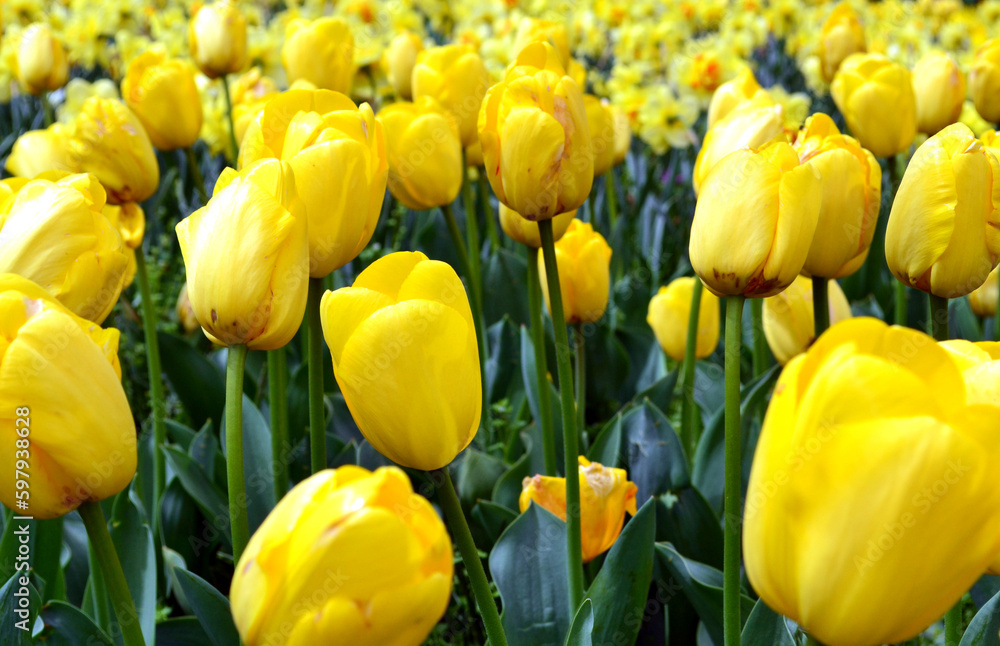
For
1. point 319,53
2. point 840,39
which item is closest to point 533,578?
point 319,53

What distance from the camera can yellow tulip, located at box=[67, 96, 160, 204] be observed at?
1.51 meters

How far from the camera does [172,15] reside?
5.84 metres

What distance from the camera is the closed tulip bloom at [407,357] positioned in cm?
69

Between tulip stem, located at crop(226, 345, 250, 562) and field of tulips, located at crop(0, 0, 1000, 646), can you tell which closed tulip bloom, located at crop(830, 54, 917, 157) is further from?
tulip stem, located at crop(226, 345, 250, 562)

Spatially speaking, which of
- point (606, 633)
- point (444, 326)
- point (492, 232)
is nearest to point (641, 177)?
point (492, 232)

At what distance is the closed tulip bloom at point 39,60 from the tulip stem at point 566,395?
2320mm

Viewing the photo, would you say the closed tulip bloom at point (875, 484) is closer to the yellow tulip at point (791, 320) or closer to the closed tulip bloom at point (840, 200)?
the closed tulip bloom at point (840, 200)

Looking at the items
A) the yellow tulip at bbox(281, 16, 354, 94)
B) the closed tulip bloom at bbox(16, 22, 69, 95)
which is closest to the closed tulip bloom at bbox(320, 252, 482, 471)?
the yellow tulip at bbox(281, 16, 354, 94)

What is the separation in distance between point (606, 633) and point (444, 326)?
1.78 ft

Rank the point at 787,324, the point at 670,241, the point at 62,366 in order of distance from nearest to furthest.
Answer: the point at 62,366 < the point at 787,324 < the point at 670,241

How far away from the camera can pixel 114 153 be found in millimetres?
1513

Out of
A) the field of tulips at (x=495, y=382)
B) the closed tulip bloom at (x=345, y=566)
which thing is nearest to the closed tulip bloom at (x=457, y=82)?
the field of tulips at (x=495, y=382)

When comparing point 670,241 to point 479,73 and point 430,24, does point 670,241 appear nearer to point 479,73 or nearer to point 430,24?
point 479,73

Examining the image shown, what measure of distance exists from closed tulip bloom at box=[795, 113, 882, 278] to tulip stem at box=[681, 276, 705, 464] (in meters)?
0.20
